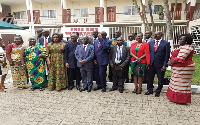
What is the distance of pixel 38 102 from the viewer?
451 centimetres

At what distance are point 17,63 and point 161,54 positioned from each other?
421 centimetres

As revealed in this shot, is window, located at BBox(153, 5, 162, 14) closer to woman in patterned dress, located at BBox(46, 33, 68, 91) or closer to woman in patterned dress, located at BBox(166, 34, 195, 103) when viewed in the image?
woman in patterned dress, located at BBox(166, 34, 195, 103)

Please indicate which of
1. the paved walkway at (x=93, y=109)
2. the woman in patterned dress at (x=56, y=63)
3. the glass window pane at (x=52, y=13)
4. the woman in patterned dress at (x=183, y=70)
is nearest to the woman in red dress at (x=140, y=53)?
the woman in patterned dress at (x=183, y=70)

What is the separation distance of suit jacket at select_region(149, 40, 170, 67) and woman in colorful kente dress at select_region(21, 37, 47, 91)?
3201mm

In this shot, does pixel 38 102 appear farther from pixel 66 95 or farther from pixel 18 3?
pixel 18 3

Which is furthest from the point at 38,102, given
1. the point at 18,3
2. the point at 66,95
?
the point at 18,3

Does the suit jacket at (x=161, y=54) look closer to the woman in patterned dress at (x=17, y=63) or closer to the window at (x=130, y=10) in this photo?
the woman in patterned dress at (x=17, y=63)

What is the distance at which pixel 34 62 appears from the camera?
17.5 ft

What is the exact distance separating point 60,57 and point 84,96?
1.38 m

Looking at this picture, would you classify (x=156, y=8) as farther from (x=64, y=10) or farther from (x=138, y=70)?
(x=138, y=70)

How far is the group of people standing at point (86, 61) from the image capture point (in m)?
4.69

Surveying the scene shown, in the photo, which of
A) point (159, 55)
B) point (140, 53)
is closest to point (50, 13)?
point (140, 53)

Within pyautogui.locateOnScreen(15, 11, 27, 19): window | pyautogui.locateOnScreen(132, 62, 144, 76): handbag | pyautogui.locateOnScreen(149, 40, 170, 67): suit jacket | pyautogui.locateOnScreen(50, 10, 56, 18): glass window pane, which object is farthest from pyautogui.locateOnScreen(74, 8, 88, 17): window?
pyautogui.locateOnScreen(149, 40, 170, 67): suit jacket

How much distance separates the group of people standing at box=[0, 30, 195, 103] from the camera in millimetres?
4691
